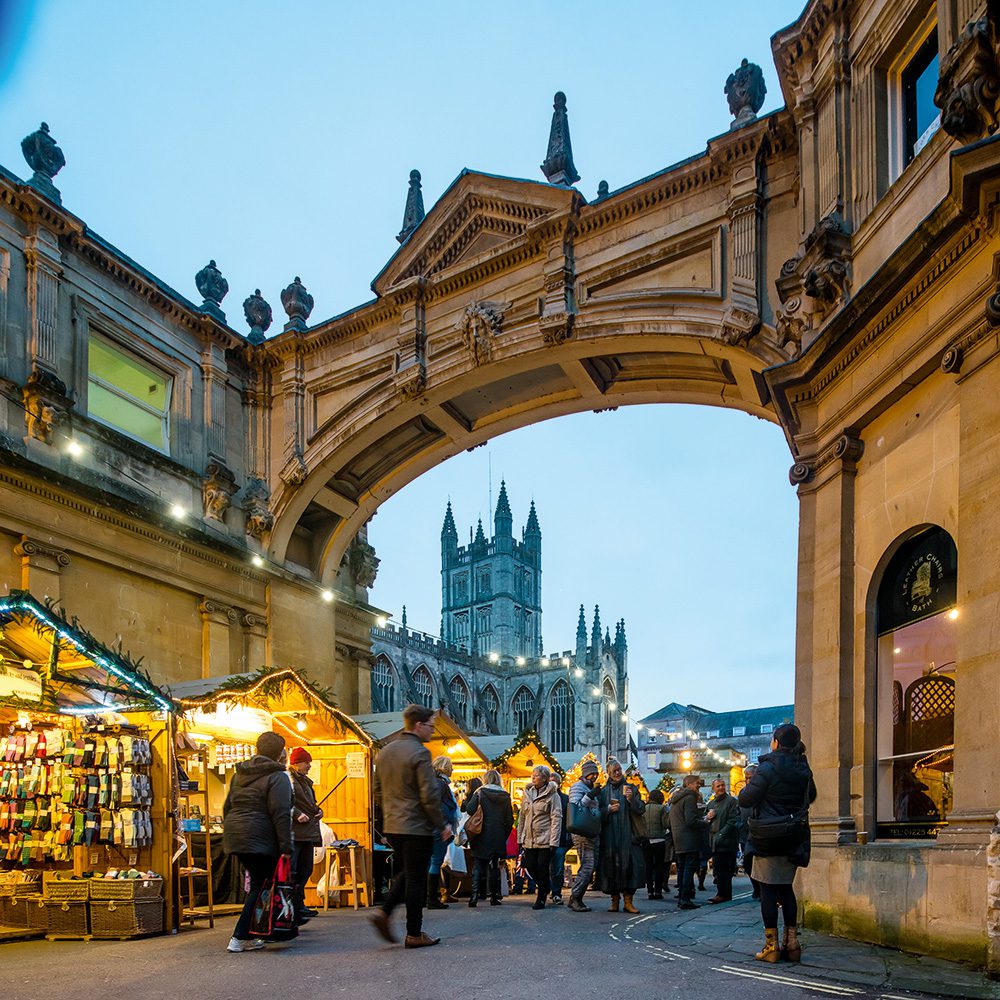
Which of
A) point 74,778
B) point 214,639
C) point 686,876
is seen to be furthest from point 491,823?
point 214,639

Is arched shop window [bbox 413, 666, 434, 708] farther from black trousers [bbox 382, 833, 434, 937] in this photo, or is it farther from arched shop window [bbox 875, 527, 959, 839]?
black trousers [bbox 382, 833, 434, 937]

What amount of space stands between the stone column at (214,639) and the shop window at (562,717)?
70536 millimetres

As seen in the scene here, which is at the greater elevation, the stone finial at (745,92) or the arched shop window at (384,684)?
the stone finial at (745,92)

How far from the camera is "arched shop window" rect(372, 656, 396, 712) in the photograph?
238 feet

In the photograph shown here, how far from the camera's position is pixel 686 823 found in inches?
548

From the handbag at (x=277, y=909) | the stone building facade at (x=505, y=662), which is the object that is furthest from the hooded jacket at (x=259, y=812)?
the stone building facade at (x=505, y=662)

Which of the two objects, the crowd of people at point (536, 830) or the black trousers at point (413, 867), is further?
the black trousers at point (413, 867)

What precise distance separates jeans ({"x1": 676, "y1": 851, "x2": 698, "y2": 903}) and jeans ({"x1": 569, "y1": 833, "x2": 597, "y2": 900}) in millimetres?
1470

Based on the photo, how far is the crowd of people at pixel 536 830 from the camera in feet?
25.3

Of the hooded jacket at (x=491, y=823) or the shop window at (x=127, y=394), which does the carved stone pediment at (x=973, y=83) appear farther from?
the shop window at (x=127, y=394)

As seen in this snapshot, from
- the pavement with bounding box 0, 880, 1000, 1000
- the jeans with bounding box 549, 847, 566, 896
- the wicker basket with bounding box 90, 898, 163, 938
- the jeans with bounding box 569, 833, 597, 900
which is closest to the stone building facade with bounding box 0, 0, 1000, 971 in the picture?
the pavement with bounding box 0, 880, 1000, 1000

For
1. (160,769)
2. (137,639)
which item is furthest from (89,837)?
(137,639)

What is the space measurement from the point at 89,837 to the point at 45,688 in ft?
4.80

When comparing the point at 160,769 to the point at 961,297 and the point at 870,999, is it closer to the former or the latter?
the point at 870,999
